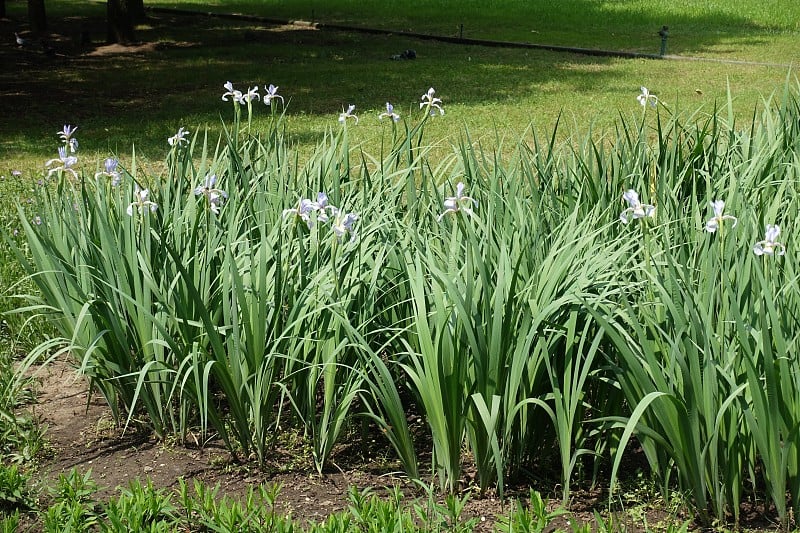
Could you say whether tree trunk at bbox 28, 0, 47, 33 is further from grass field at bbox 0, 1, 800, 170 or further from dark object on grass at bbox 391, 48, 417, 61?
dark object on grass at bbox 391, 48, 417, 61

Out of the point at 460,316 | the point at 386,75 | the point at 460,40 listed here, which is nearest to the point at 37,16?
the point at 460,40

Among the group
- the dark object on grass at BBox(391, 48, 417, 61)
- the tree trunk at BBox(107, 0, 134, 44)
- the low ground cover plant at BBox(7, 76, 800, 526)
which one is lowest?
the low ground cover plant at BBox(7, 76, 800, 526)

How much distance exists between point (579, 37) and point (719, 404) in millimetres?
18363

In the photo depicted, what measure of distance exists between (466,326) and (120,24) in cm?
1723

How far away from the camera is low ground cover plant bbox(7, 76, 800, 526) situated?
7.68 feet

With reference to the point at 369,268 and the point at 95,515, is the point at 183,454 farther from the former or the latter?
the point at 369,268

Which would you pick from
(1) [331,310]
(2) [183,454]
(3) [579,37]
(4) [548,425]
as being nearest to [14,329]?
(2) [183,454]

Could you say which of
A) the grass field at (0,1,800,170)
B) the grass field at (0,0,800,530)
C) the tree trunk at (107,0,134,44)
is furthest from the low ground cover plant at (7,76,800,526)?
the tree trunk at (107,0,134,44)

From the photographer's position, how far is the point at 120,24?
59.0 ft

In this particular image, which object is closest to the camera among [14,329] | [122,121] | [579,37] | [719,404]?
[719,404]

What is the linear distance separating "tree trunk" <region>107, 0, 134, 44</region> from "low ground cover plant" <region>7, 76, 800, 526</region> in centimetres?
1563

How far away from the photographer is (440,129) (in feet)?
31.2

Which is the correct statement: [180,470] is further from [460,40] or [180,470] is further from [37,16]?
[37,16]

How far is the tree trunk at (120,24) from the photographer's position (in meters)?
17.8
